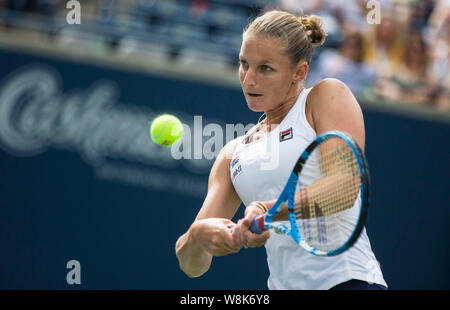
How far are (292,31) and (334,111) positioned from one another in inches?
16.5

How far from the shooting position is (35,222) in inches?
241

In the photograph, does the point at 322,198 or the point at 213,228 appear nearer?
the point at 322,198

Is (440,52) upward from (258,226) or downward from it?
upward

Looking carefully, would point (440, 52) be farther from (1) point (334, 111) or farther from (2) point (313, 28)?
(1) point (334, 111)

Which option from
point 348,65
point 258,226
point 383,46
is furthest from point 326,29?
point 258,226

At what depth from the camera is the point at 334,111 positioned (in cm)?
256

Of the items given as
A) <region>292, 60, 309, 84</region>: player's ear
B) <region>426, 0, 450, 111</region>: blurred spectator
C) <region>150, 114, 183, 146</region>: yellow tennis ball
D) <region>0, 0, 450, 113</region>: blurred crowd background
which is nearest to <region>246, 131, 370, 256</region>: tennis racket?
<region>292, 60, 309, 84</region>: player's ear

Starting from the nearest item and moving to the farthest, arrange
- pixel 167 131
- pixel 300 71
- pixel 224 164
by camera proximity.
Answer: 1. pixel 300 71
2. pixel 224 164
3. pixel 167 131

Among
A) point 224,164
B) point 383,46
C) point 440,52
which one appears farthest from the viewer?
point 440,52
